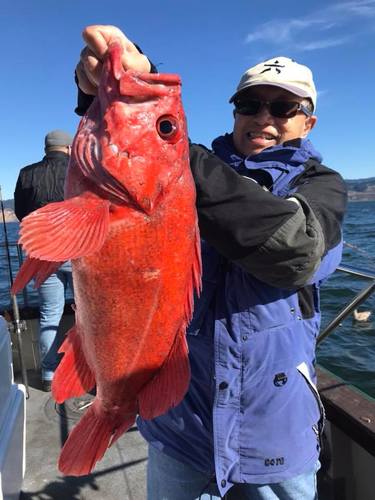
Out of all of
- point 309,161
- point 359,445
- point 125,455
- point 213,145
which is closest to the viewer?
point 309,161

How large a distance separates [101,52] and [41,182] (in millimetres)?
3135

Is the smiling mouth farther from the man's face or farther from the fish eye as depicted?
the fish eye

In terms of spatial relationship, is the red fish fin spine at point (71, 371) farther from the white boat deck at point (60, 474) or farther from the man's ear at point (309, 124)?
the white boat deck at point (60, 474)

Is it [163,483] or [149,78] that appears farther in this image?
[163,483]

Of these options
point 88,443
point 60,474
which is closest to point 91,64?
point 88,443

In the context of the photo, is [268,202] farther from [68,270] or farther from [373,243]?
[373,243]

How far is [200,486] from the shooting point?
1910 millimetres

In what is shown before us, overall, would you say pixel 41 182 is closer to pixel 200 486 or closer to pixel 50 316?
pixel 50 316

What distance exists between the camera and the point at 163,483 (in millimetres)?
1934

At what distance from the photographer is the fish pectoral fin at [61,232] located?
4.36 feet

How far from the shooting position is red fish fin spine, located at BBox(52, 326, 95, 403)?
1.68 meters

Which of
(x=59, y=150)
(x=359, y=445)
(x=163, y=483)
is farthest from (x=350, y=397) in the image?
(x=59, y=150)

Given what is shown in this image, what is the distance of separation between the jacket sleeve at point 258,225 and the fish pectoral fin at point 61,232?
39 centimetres

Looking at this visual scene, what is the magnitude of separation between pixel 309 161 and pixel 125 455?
3.01 m
